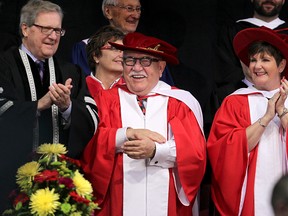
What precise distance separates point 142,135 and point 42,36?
1.08m

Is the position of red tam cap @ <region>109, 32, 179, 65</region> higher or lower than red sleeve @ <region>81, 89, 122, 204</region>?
higher

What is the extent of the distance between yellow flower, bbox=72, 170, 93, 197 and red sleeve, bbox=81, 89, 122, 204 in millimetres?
425

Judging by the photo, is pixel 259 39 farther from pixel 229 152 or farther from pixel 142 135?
pixel 142 135

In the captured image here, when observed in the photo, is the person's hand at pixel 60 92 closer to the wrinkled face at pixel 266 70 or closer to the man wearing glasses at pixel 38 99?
the man wearing glasses at pixel 38 99

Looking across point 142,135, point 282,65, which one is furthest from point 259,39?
point 142,135

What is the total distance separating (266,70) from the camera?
6180 millimetres

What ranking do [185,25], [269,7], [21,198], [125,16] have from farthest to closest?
[185,25]
[269,7]
[125,16]
[21,198]

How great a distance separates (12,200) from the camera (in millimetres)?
5762

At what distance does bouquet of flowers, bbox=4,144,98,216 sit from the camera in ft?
17.6

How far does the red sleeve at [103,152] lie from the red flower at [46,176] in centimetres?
62

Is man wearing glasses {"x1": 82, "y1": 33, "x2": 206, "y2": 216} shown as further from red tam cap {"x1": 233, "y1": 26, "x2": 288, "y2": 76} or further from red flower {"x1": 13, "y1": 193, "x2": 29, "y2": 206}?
red flower {"x1": 13, "y1": 193, "x2": 29, "y2": 206}

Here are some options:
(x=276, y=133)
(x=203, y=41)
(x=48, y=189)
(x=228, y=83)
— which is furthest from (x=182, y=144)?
(x=203, y=41)

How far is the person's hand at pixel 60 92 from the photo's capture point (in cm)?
576

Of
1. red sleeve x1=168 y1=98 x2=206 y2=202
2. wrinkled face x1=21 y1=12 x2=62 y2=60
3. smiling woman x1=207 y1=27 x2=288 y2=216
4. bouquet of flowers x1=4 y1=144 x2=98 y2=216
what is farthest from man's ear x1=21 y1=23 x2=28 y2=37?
smiling woman x1=207 y1=27 x2=288 y2=216
